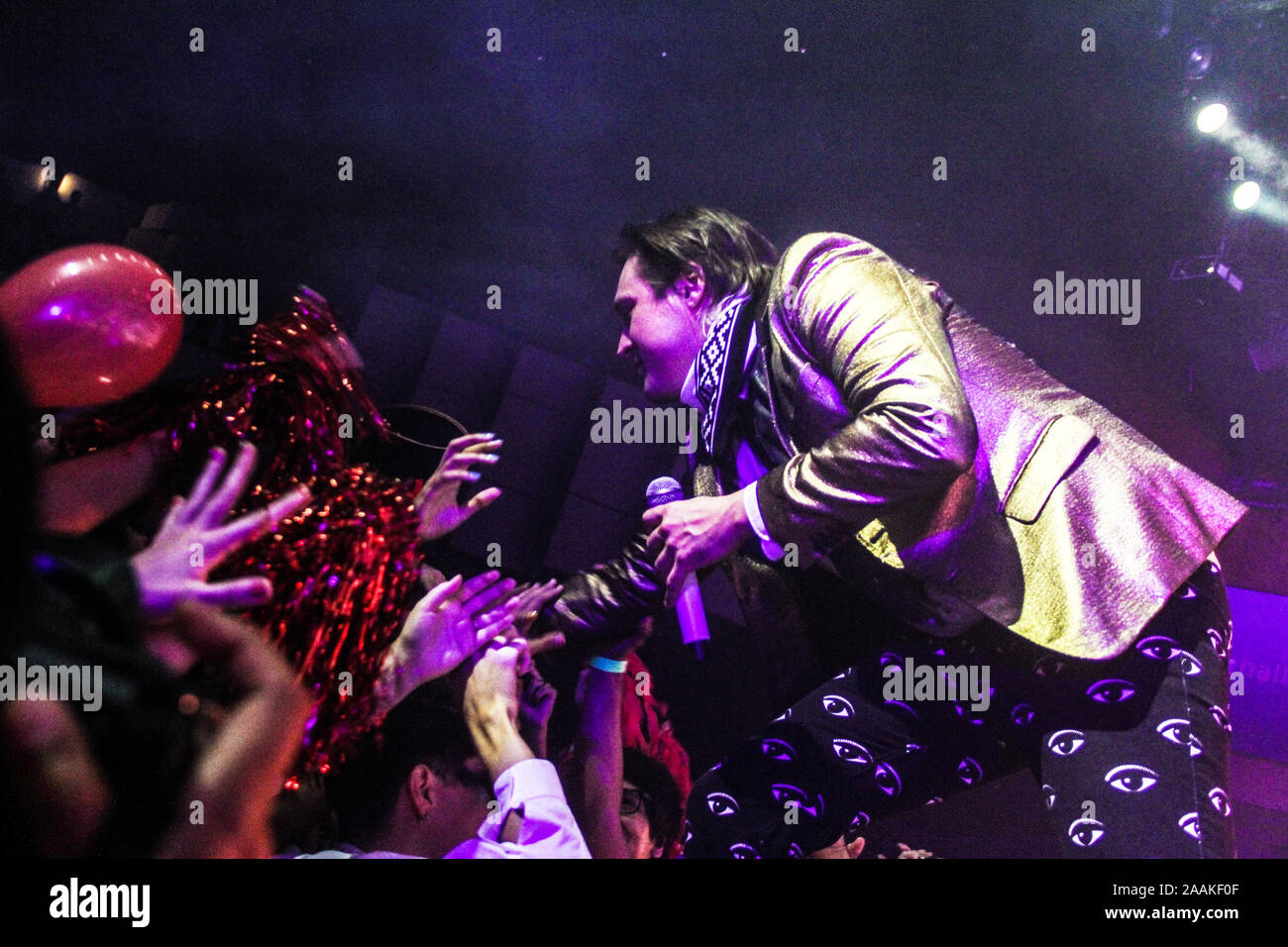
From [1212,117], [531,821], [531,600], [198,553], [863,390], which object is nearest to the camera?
[198,553]

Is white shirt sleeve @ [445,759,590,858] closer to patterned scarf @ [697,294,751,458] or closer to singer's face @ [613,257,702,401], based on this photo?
patterned scarf @ [697,294,751,458]

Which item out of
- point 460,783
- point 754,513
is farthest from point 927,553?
point 460,783

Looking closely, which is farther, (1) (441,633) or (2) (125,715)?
(1) (441,633)

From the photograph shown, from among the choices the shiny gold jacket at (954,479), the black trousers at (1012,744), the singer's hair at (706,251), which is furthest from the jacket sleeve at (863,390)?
the black trousers at (1012,744)

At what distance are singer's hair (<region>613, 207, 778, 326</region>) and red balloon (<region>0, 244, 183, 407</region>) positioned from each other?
1.09m

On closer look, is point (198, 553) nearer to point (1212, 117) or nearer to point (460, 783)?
point (460, 783)

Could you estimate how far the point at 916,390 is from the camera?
1594 millimetres

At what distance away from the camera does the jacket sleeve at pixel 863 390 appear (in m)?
1.59

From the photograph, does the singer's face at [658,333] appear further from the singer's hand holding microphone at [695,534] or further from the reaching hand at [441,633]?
the reaching hand at [441,633]

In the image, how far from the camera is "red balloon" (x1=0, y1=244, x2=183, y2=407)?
6.02 ft

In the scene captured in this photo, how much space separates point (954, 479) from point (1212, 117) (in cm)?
216

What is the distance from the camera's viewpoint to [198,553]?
1.26 m

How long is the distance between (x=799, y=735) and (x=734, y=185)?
1.64 m

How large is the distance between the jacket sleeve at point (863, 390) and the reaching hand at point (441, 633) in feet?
2.41
